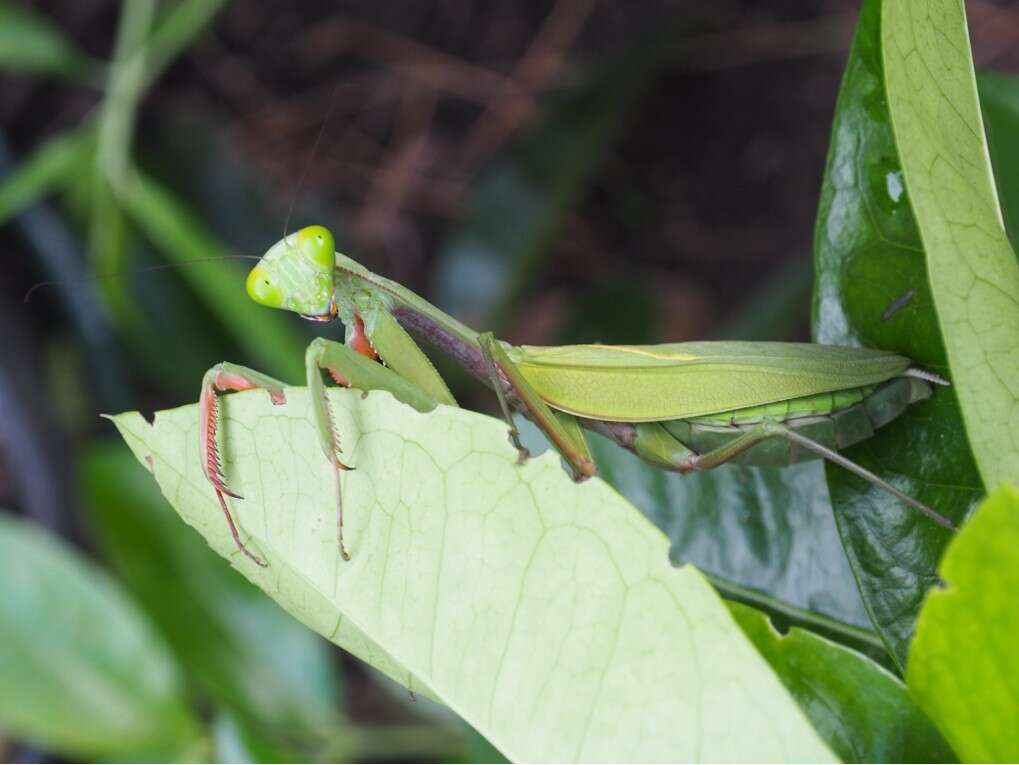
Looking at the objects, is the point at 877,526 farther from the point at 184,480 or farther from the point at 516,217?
the point at 516,217

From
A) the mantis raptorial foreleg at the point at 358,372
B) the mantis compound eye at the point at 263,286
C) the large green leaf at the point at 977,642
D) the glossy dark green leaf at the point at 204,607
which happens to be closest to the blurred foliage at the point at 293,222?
the glossy dark green leaf at the point at 204,607

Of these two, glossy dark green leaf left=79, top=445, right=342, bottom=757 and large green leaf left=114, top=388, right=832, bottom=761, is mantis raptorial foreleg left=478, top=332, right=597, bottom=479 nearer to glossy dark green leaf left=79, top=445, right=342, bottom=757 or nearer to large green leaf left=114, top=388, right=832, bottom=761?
large green leaf left=114, top=388, right=832, bottom=761

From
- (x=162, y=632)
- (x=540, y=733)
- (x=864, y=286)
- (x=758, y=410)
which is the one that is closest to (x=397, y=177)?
(x=162, y=632)

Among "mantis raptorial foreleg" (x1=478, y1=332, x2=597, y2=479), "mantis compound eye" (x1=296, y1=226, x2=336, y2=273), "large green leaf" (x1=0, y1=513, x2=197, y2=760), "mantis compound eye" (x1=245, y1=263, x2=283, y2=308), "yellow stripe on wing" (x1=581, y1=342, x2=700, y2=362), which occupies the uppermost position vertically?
"mantis compound eye" (x1=296, y1=226, x2=336, y2=273)

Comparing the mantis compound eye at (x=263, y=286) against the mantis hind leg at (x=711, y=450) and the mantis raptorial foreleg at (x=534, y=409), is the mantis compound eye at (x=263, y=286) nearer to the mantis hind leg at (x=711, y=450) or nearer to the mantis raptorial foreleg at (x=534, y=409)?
the mantis raptorial foreleg at (x=534, y=409)

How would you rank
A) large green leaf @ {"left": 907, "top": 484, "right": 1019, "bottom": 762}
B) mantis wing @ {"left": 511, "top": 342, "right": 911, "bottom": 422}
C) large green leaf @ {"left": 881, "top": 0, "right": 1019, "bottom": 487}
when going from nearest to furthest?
large green leaf @ {"left": 907, "top": 484, "right": 1019, "bottom": 762} < large green leaf @ {"left": 881, "top": 0, "right": 1019, "bottom": 487} < mantis wing @ {"left": 511, "top": 342, "right": 911, "bottom": 422}

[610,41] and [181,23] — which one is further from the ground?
[610,41]

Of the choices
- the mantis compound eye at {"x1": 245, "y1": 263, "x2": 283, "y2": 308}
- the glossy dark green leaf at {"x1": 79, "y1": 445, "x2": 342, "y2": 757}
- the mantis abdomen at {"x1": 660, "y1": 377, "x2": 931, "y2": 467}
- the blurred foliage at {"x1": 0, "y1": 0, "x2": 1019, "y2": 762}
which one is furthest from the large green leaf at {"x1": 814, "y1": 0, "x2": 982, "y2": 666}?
the glossy dark green leaf at {"x1": 79, "y1": 445, "x2": 342, "y2": 757}
